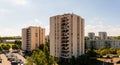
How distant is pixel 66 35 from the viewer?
46.2 m

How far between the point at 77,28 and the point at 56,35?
460 centimetres

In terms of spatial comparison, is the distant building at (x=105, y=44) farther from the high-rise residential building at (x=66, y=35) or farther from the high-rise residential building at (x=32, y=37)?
the high-rise residential building at (x=66, y=35)

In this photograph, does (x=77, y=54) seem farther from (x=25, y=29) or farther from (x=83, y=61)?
(x=25, y=29)

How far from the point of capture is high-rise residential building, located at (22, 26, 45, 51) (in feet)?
222

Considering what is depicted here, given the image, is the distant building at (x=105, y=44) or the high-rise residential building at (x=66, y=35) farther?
the distant building at (x=105, y=44)

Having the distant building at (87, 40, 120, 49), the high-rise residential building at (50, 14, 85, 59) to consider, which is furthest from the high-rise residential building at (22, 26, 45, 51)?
the distant building at (87, 40, 120, 49)

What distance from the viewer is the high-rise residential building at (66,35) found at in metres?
45.8

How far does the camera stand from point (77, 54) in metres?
47.5

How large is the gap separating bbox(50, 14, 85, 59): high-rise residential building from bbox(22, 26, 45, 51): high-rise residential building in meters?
19.3

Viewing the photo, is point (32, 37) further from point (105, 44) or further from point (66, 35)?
point (105, 44)

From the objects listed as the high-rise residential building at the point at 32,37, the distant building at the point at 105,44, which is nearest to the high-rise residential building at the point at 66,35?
the high-rise residential building at the point at 32,37

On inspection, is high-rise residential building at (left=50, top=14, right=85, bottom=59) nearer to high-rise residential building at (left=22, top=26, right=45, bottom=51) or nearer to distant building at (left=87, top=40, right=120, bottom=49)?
high-rise residential building at (left=22, top=26, right=45, bottom=51)

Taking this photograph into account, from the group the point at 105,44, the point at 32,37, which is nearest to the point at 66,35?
the point at 32,37

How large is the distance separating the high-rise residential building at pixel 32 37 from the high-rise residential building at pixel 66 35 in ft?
63.2
